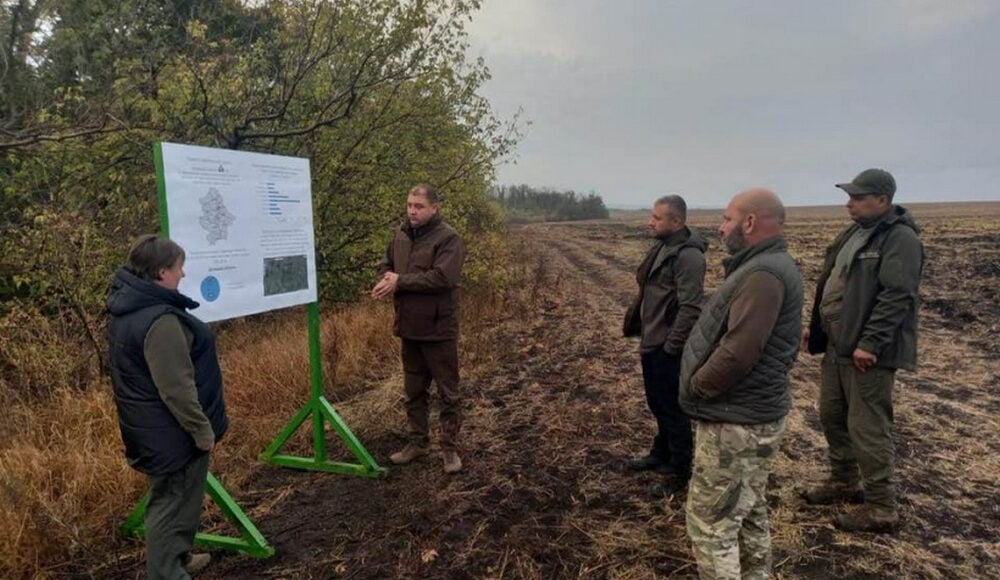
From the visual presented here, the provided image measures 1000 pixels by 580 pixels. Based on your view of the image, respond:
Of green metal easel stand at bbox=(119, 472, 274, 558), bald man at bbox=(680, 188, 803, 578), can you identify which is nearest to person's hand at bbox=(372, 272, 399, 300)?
green metal easel stand at bbox=(119, 472, 274, 558)

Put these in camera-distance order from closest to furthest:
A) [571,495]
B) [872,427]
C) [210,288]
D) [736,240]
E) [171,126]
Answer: [736,240]
[210,288]
[872,427]
[571,495]
[171,126]

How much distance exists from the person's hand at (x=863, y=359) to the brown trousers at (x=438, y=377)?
271 cm

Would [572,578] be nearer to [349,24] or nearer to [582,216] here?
[349,24]

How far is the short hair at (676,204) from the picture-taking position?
13.8 feet

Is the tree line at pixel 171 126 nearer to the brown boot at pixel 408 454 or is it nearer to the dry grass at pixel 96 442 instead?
the dry grass at pixel 96 442

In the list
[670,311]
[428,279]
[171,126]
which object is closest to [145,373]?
[428,279]

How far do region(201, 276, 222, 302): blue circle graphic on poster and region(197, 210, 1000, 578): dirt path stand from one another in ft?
5.07

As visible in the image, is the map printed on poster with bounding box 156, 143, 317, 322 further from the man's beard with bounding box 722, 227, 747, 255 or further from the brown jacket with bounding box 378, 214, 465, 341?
the man's beard with bounding box 722, 227, 747, 255

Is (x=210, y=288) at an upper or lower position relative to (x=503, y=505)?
upper

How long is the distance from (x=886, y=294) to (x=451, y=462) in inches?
125

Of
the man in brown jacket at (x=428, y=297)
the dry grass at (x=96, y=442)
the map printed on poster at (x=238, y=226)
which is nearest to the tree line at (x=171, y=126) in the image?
the dry grass at (x=96, y=442)

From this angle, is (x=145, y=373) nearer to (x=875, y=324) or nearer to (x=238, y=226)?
(x=238, y=226)

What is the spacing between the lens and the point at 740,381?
9.20 feet

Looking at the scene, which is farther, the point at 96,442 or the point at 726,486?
the point at 96,442
